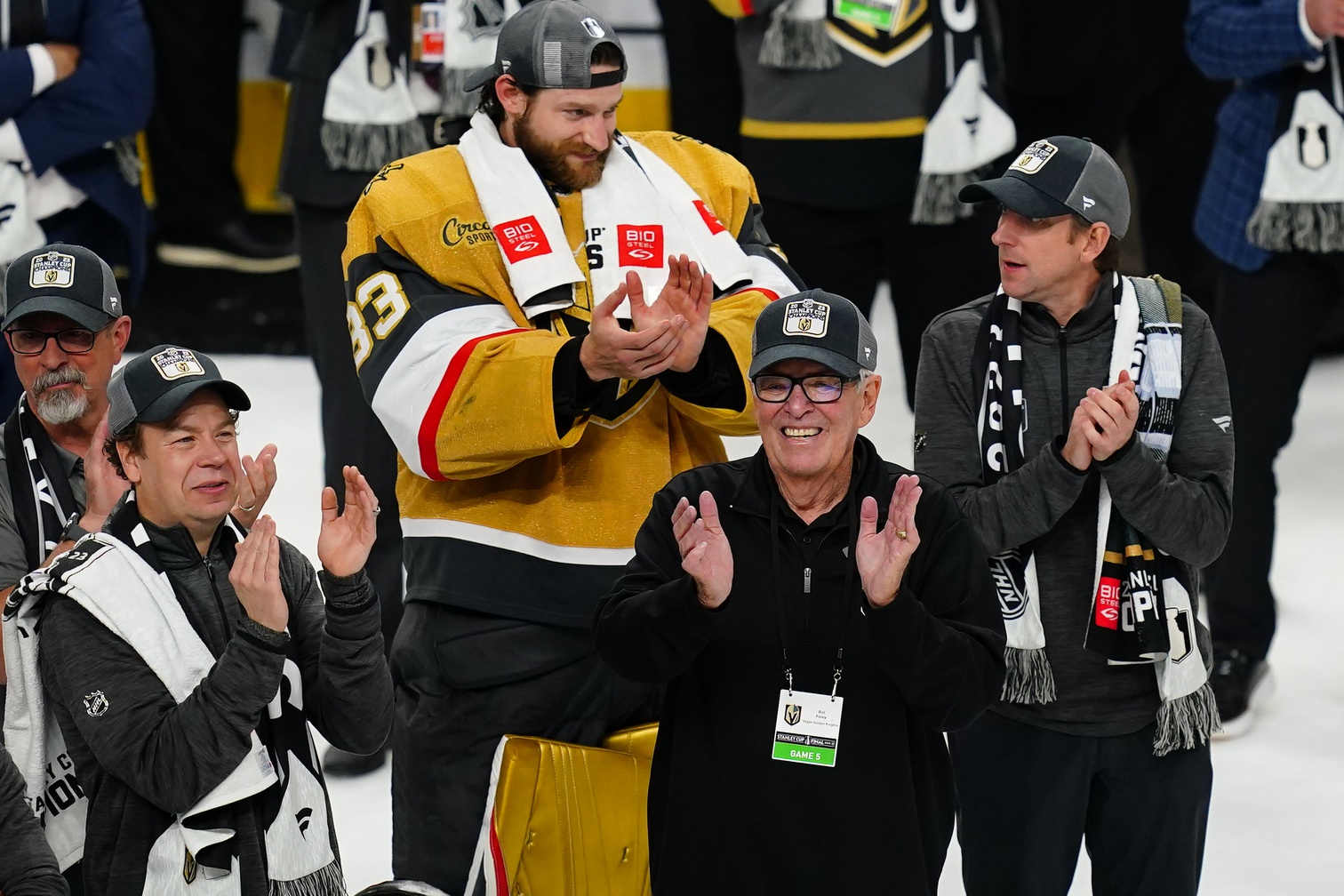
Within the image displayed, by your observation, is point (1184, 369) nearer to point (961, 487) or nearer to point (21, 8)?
point (961, 487)

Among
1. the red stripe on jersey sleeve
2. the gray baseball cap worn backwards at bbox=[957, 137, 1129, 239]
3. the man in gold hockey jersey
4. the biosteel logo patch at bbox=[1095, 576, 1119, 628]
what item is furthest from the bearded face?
the biosteel logo patch at bbox=[1095, 576, 1119, 628]

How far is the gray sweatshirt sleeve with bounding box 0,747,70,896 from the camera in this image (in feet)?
8.45

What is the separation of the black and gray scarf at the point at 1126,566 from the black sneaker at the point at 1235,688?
1.53 m

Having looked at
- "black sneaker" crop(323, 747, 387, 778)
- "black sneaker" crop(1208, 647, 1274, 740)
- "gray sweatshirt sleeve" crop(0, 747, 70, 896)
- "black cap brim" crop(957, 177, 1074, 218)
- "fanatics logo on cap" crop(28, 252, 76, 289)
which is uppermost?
"black cap brim" crop(957, 177, 1074, 218)

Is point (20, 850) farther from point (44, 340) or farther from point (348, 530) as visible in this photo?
point (44, 340)

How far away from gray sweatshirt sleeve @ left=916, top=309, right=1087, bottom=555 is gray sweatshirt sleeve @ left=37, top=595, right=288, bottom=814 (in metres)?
1.16

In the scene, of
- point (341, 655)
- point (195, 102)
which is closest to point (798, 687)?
point (341, 655)

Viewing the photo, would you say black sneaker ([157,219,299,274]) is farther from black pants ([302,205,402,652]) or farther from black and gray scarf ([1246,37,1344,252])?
black and gray scarf ([1246,37,1344,252])

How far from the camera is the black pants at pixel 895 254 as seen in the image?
4859 mm

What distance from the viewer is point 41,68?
4.41m

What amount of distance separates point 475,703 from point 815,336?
87 cm

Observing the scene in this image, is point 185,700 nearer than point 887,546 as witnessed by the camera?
No

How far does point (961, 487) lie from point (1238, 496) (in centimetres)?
171

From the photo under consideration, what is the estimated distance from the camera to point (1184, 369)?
322 centimetres
